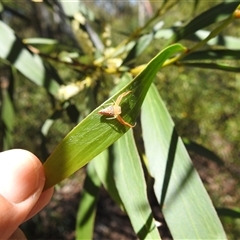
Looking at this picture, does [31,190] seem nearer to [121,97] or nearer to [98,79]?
[121,97]

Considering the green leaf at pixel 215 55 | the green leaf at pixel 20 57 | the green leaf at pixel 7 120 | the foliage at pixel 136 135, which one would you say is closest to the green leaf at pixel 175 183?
the foliage at pixel 136 135

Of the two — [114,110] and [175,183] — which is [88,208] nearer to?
[175,183]

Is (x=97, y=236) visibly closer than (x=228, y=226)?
No

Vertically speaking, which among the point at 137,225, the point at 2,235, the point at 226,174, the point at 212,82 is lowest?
the point at 226,174

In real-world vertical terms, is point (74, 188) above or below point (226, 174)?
above

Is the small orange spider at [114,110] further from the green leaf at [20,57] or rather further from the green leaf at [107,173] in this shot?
the green leaf at [20,57]

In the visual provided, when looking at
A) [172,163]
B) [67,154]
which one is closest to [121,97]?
[67,154]
